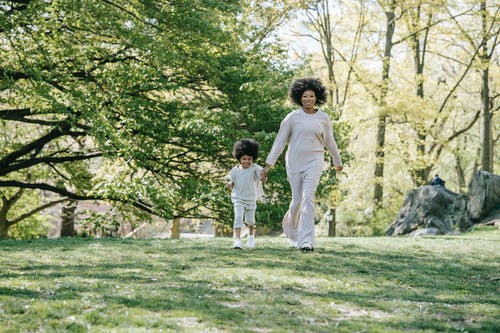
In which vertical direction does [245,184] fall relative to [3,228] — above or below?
above

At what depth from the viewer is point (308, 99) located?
872 centimetres

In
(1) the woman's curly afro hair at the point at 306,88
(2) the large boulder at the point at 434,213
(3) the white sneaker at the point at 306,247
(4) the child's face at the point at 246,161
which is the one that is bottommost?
(3) the white sneaker at the point at 306,247

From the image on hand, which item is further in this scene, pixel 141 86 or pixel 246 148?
pixel 141 86

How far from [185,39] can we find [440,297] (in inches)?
478

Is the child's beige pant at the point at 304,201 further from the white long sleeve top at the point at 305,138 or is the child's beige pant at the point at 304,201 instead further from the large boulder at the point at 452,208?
the large boulder at the point at 452,208

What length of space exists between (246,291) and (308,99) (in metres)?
3.92

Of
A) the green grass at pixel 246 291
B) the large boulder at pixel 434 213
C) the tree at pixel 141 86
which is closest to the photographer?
the green grass at pixel 246 291

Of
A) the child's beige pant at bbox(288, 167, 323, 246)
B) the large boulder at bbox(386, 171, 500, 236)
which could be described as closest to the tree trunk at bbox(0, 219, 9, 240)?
the large boulder at bbox(386, 171, 500, 236)

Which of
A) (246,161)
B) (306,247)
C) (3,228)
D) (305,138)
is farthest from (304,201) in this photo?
(3,228)

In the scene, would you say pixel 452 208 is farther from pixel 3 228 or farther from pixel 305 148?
pixel 3 228

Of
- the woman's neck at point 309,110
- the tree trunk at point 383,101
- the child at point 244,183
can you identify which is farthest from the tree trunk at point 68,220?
the woman's neck at point 309,110

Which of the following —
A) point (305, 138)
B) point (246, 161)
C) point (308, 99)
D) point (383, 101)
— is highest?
point (383, 101)

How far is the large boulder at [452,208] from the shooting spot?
2017 cm

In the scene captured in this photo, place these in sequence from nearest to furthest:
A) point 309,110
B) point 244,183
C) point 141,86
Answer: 1. point 309,110
2. point 244,183
3. point 141,86
